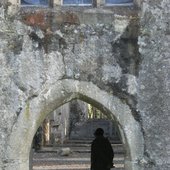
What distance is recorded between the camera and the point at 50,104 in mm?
7152

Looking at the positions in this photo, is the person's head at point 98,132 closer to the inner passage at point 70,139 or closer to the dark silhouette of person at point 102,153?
the dark silhouette of person at point 102,153

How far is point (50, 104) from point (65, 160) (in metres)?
12.8

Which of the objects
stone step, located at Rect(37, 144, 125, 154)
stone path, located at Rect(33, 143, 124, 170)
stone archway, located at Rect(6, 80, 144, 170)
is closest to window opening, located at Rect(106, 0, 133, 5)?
stone archway, located at Rect(6, 80, 144, 170)

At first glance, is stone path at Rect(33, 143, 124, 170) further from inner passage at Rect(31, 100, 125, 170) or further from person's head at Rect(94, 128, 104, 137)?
person's head at Rect(94, 128, 104, 137)

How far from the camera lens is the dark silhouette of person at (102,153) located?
10.3 meters

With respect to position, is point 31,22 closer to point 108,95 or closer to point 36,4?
point 36,4

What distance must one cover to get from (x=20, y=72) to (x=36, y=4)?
2.78 ft

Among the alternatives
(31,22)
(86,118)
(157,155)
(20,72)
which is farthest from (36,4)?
(86,118)

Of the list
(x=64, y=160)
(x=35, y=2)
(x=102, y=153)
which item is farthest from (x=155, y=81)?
(x=64, y=160)

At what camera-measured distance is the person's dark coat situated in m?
10.3

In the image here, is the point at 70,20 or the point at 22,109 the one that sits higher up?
the point at 70,20

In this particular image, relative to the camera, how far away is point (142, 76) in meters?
7.14

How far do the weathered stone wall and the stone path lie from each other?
945 centimetres

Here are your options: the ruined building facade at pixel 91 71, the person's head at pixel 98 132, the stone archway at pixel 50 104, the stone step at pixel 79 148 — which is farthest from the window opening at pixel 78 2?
the stone step at pixel 79 148
